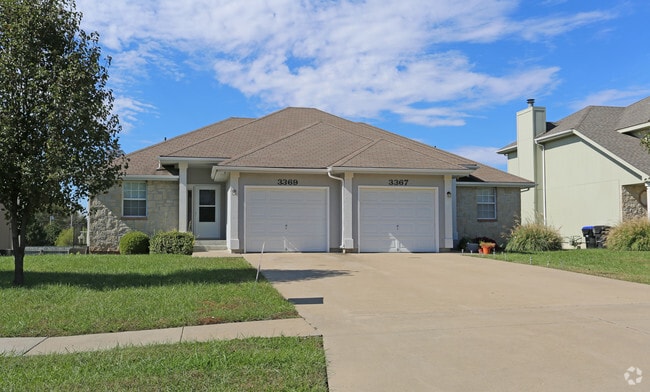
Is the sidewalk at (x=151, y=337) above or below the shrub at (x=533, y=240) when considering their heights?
below

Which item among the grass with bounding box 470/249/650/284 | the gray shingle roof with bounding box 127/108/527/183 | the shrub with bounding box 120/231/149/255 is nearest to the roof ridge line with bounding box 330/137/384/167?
the gray shingle roof with bounding box 127/108/527/183

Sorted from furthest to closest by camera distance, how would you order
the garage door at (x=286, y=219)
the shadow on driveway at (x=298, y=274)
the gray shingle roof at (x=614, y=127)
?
the gray shingle roof at (x=614, y=127)
the garage door at (x=286, y=219)
the shadow on driveway at (x=298, y=274)

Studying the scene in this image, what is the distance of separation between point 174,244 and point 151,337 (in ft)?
38.6

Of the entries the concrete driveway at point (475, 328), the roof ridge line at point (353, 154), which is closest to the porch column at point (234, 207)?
the roof ridge line at point (353, 154)

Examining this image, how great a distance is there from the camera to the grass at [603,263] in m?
12.9

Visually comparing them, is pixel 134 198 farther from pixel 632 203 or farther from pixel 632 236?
pixel 632 203

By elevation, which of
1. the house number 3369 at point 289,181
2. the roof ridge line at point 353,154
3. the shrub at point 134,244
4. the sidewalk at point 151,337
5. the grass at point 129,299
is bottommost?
the sidewalk at point 151,337

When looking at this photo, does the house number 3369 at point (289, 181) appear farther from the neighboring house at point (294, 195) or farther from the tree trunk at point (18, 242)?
the tree trunk at point (18, 242)

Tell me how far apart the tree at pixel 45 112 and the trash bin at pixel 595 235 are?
845 inches

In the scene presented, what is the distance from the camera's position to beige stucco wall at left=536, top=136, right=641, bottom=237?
25.0 m

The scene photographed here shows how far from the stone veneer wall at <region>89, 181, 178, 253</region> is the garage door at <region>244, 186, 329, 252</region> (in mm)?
4470

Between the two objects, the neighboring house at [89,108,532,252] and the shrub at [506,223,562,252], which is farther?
the shrub at [506,223,562,252]

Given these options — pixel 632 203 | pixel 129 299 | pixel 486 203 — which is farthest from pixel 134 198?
pixel 632 203

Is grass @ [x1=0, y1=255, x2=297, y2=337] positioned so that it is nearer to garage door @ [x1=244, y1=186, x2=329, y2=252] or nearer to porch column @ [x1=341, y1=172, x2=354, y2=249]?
garage door @ [x1=244, y1=186, x2=329, y2=252]
